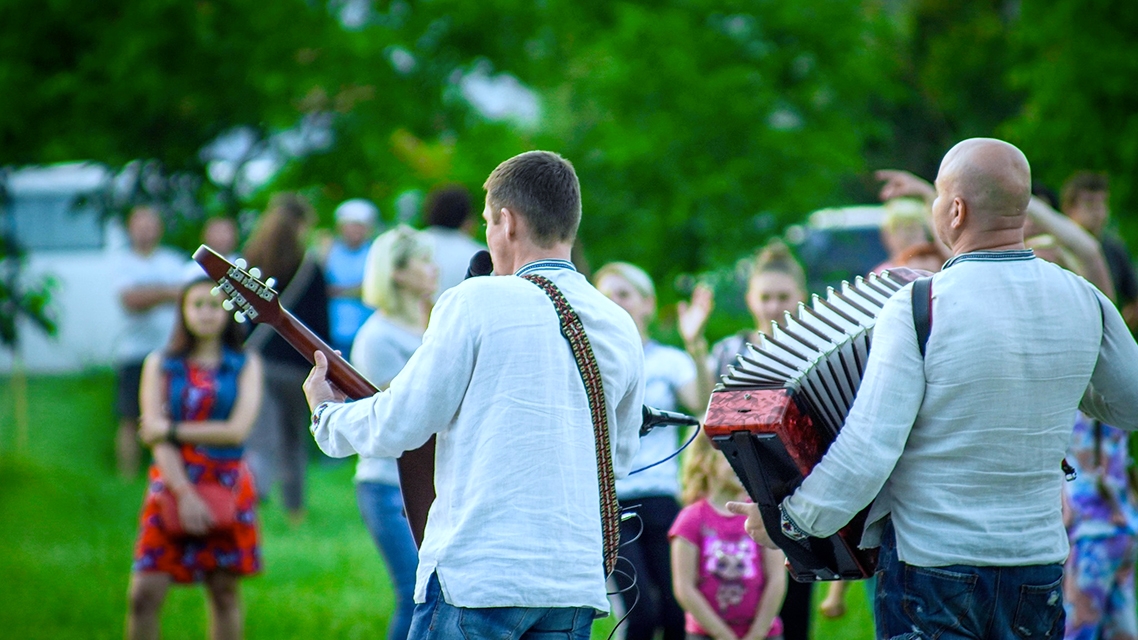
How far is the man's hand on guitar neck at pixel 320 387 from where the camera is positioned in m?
3.45

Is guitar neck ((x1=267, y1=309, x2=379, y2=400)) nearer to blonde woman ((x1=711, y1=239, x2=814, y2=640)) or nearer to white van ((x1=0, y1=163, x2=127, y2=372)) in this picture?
blonde woman ((x1=711, y1=239, x2=814, y2=640))

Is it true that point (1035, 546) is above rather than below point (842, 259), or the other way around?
below

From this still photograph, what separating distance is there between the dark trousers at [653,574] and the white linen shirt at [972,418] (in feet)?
7.46

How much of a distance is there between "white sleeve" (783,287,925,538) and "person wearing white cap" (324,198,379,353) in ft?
28.5

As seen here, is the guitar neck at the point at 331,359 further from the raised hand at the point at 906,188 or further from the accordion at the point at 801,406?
the raised hand at the point at 906,188

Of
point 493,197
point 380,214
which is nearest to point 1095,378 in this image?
point 493,197

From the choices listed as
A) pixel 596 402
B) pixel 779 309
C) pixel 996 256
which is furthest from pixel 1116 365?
pixel 779 309

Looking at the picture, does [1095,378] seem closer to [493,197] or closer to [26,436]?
[493,197]

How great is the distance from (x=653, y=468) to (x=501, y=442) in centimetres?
267

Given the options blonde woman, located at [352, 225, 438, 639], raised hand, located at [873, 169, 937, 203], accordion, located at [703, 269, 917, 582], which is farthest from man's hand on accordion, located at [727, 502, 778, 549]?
blonde woman, located at [352, 225, 438, 639]

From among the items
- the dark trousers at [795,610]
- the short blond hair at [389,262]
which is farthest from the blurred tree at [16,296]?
the dark trousers at [795,610]

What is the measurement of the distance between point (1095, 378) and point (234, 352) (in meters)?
4.37

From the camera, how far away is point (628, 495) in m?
5.62

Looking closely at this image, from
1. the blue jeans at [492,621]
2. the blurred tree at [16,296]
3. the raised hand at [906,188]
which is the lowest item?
the blue jeans at [492,621]
